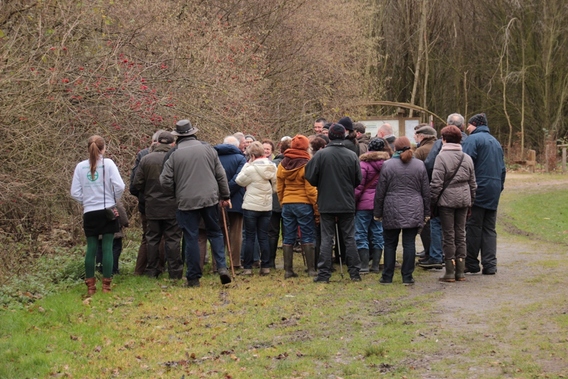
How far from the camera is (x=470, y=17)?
144 ft

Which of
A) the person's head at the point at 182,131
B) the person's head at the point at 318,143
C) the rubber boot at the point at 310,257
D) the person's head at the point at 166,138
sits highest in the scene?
the person's head at the point at 182,131

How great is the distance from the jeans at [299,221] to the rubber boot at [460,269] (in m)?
1.89

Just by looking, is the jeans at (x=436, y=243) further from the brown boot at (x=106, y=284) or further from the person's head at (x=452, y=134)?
the brown boot at (x=106, y=284)

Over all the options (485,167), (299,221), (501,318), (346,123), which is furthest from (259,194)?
(501,318)

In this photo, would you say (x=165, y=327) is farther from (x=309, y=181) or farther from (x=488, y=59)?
(x=488, y=59)

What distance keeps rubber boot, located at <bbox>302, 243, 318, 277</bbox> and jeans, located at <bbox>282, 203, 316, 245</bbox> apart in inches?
2.6

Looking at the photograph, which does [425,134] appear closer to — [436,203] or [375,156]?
[375,156]

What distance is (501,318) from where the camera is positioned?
8508 millimetres

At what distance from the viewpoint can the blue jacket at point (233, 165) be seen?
12.1 meters

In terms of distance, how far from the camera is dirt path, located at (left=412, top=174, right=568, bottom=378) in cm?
681

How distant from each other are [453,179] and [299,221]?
205 cm

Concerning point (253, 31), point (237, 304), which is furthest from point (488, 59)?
point (237, 304)

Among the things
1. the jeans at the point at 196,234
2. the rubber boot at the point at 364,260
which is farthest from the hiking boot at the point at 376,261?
the jeans at the point at 196,234

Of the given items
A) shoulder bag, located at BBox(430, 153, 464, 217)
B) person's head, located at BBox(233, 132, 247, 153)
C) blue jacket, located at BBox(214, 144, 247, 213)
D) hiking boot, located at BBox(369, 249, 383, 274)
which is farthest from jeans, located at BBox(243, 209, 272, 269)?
shoulder bag, located at BBox(430, 153, 464, 217)
